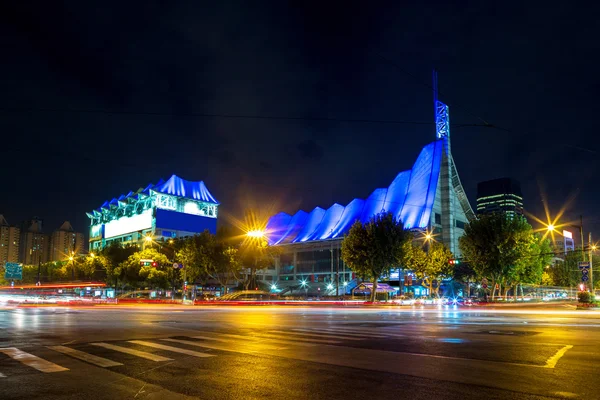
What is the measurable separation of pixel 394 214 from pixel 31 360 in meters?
100

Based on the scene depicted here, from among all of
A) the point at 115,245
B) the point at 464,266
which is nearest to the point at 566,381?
the point at 464,266

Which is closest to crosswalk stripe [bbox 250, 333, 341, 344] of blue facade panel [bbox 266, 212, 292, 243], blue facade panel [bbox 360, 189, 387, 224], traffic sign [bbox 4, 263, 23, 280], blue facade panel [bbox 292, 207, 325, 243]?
traffic sign [bbox 4, 263, 23, 280]

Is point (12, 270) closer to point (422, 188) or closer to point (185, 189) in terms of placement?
point (422, 188)

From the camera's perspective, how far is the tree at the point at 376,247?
188 ft

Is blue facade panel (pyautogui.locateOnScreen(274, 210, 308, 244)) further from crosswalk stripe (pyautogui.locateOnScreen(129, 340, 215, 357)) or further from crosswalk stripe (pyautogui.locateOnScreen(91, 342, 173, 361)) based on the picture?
crosswalk stripe (pyautogui.locateOnScreen(91, 342, 173, 361))

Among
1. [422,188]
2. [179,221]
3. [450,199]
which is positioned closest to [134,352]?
[422,188]

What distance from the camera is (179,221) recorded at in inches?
6206

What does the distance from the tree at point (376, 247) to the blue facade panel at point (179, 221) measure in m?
101

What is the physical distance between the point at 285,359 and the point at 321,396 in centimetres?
378

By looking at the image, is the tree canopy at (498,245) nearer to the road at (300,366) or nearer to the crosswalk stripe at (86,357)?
the road at (300,366)

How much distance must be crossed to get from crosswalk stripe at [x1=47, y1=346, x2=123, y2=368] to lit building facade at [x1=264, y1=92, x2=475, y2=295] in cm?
8135

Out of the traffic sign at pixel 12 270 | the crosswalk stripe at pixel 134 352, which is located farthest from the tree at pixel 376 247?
the traffic sign at pixel 12 270

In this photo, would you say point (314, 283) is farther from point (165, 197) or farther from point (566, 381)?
point (566, 381)

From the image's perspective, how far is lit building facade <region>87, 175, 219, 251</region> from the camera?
153875mm
